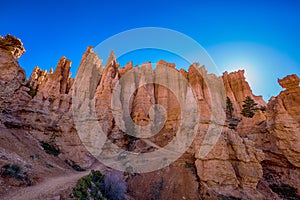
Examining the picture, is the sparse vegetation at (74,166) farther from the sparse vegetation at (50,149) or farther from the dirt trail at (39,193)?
the dirt trail at (39,193)

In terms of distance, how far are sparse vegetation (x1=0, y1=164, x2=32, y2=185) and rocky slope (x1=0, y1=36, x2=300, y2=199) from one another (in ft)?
1.64

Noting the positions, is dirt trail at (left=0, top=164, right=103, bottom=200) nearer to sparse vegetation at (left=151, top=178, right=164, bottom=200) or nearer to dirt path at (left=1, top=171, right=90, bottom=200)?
dirt path at (left=1, top=171, right=90, bottom=200)

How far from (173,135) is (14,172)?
1756 centimetres

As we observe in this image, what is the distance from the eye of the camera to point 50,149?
16.9m

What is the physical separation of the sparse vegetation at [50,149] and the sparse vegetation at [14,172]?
8094 millimetres

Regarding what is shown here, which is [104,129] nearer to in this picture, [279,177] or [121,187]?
[121,187]

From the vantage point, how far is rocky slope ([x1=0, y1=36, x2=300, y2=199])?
12.3 m

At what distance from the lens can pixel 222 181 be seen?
38.5 ft

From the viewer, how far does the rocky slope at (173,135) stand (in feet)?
40.4

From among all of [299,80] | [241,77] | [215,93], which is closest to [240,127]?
[299,80]

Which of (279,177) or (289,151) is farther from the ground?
(289,151)

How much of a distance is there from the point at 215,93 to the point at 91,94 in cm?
3039

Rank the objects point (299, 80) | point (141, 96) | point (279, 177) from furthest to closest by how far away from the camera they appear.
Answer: point (141, 96) < point (299, 80) < point (279, 177)

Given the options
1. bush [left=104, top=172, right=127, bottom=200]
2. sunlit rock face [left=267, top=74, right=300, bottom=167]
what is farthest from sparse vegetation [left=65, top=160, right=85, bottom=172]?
sunlit rock face [left=267, top=74, right=300, bottom=167]
